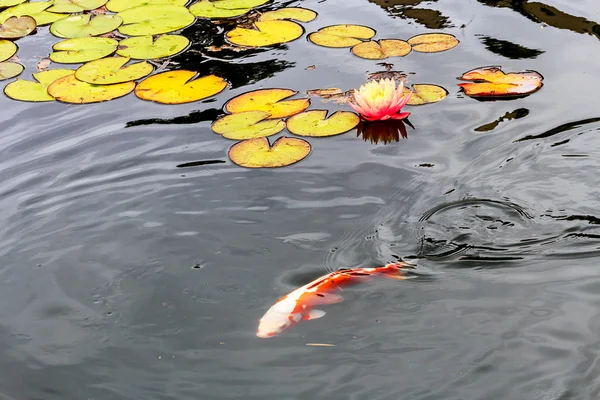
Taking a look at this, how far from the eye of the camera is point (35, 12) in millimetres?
5801

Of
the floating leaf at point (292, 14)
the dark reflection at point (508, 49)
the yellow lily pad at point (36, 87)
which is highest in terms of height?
the dark reflection at point (508, 49)

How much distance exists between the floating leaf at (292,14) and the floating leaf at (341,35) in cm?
32

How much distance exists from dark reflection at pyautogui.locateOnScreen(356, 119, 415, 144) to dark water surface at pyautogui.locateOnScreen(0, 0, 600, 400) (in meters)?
0.08

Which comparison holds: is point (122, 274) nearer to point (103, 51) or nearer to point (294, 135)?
point (294, 135)

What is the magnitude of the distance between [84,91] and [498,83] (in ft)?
9.15

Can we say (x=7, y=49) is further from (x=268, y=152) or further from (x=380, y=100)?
(x=380, y=100)

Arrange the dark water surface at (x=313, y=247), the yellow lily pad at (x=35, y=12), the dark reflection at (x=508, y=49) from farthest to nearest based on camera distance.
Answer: the yellow lily pad at (x=35, y=12) < the dark reflection at (x=508, y=49) < the dark water surface at (x=313, y=247)

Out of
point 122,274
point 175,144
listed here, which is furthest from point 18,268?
point 175,144

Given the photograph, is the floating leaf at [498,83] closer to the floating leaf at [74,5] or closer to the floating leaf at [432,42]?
the floating leaf at [432,42]

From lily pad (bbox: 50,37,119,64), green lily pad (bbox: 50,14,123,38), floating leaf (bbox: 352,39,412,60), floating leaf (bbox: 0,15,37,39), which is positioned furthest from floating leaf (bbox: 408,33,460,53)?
floating leaf (bbox: 0,15,37,39)

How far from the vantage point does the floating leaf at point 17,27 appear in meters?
5.46

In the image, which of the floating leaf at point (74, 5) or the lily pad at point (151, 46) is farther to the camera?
the floating leaf at point (74, 5)

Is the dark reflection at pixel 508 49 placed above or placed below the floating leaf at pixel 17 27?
above

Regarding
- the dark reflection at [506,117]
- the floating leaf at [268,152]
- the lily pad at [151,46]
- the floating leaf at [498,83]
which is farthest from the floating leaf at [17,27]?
the dark reflection at [506,117]
